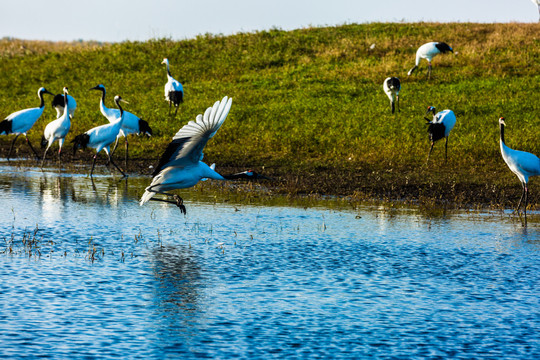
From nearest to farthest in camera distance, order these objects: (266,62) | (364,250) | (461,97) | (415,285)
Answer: (415,285)
(364,250)
(461,97)
(266,62)

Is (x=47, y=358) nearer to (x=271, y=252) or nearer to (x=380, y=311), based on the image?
(x=380, y=311)

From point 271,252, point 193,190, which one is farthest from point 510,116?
point 271,252

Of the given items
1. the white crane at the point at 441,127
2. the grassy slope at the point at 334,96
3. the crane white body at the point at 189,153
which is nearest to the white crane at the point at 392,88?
the grassy slope at the point at 334,96

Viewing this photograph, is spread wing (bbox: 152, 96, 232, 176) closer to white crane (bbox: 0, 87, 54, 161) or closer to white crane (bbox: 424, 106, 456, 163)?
white crane (bbox: 424, 106, 456, 163)

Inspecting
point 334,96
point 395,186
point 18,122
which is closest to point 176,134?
point 395,186

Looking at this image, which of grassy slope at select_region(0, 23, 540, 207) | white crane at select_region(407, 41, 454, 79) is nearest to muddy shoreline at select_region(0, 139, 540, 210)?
grassy slope at select_region(0, 23, 540, 207)

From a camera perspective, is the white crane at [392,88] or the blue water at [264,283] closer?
the blue water at [264,283]

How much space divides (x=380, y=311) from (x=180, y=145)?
11.0 feet

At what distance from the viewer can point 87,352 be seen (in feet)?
18.0

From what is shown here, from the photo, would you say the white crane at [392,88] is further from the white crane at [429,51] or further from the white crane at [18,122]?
the white crane at [18,122]

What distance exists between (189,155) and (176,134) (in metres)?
0.99

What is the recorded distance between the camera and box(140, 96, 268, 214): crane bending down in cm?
807

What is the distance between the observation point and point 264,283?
7.61 meters

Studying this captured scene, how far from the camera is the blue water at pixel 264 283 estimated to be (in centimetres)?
584
